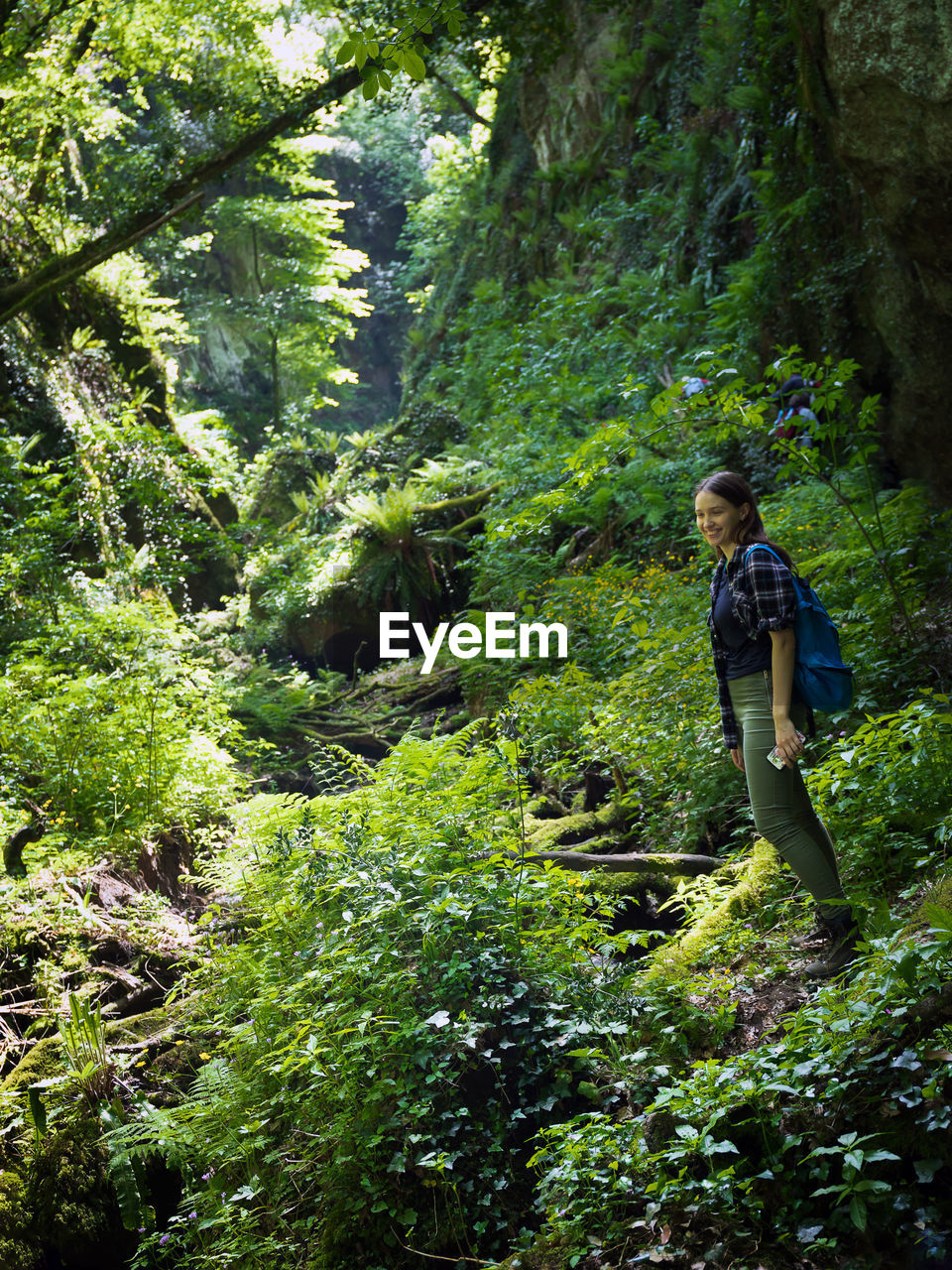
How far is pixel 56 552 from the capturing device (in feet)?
34.6

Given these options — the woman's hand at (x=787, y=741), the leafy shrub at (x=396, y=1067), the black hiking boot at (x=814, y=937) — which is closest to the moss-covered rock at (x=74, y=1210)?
the leafy shrub at (x=396, y=1067)

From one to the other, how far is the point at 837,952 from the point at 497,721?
9.07ft

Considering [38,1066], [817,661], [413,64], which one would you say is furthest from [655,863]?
[413,64]

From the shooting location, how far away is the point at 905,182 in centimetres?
538

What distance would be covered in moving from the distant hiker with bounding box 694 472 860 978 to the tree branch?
10.0 meters

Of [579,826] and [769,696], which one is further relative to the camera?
[579,826]

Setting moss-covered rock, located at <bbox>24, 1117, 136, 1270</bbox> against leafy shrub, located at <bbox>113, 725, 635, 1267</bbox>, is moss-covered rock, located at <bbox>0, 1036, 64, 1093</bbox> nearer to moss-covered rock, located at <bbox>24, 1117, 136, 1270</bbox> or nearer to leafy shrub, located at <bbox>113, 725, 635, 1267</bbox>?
moss-covered rock, located at <bbox>24, 1117, 136, 1270</bbox>

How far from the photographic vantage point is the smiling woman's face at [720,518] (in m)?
3.28

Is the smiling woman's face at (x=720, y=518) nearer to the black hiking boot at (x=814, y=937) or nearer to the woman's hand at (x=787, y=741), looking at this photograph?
the woman's hand at (x=787, y=741)

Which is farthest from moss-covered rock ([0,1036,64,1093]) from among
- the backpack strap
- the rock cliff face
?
the rock cliff face

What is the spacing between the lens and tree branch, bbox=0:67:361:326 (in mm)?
10914

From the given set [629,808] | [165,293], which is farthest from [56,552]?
[165,293]

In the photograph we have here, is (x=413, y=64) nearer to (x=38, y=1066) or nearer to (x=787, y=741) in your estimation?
(x=787, y=741)

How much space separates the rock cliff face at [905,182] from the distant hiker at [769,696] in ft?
10.6
